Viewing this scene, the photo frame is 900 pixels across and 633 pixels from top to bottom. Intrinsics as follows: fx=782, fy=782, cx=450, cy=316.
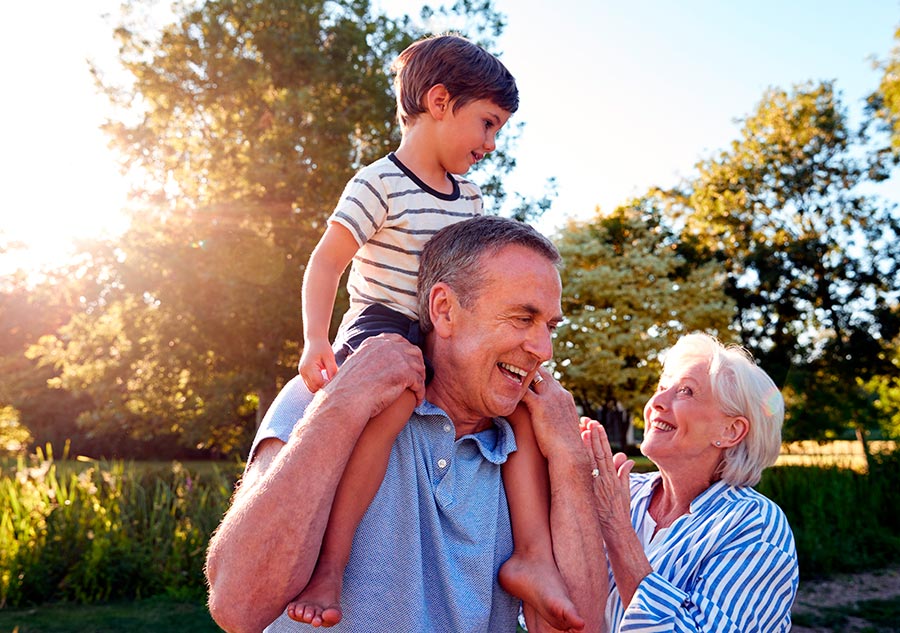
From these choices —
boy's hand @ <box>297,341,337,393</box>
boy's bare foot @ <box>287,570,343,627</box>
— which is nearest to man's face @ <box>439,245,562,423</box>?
boy's hand @ <box>297,341,337,393</box>

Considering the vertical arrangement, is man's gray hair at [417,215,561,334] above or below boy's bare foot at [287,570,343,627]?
above

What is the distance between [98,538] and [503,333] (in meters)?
6.68

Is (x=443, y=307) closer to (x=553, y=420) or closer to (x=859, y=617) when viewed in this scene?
(x=553, y=420)

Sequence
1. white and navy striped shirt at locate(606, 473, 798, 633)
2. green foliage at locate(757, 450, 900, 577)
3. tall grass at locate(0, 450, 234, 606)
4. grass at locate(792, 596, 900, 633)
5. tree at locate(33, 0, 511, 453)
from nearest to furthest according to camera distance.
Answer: white and navy striped shirt at locate(606, 473, 798, 633)
grass at locate(792, 596, 900, 633)
tall grass at locate(0, 450, 234, 606)
green foliage at locate(757, 450, 900, 577)
tree at locate(33, 0, 511, 453)

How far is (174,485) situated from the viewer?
8953mm

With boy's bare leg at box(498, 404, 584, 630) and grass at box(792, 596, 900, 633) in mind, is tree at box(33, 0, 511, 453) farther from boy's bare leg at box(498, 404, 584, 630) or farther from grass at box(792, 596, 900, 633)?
boy's bare leg at box(498, 404, 584, 630)

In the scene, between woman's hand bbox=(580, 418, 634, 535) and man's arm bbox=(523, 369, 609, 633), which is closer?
man's arm bbox=(523, 369, 609, 633)

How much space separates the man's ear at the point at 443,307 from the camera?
2.13 m

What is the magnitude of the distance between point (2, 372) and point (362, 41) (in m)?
19.8

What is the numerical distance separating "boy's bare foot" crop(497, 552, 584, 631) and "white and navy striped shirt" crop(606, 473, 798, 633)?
1.78 feet

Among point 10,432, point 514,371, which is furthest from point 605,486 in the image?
point 10,432

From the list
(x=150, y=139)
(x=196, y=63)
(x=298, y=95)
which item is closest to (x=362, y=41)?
(x=298, y=95)

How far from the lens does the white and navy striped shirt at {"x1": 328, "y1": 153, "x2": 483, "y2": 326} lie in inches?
98.2

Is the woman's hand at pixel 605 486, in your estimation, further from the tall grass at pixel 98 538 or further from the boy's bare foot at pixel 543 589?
the tall grass at pixel 98 538
